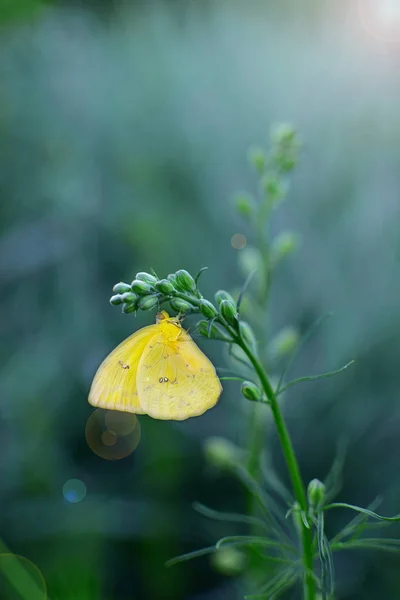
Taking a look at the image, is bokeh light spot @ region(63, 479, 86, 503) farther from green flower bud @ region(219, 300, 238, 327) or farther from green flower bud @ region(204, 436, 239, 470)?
green flower bud @ region(219, 300, 238, 327)

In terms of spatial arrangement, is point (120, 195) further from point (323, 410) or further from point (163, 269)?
point (323, 410)

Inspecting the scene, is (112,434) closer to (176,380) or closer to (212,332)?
(176,380)

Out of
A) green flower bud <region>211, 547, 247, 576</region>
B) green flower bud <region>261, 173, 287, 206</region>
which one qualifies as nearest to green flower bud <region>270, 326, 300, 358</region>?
green flower bud <region>261, 173, 287, 206</region>

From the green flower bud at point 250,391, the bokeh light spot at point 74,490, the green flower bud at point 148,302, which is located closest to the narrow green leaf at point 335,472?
the green flower bud at point 250,391

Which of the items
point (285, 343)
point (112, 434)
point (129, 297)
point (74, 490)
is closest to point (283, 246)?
point (285, 343)

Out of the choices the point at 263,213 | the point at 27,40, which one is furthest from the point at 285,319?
the point at 27,40

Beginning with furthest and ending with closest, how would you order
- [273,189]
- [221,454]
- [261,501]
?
[273,189] → [221,454] → [261,501]
